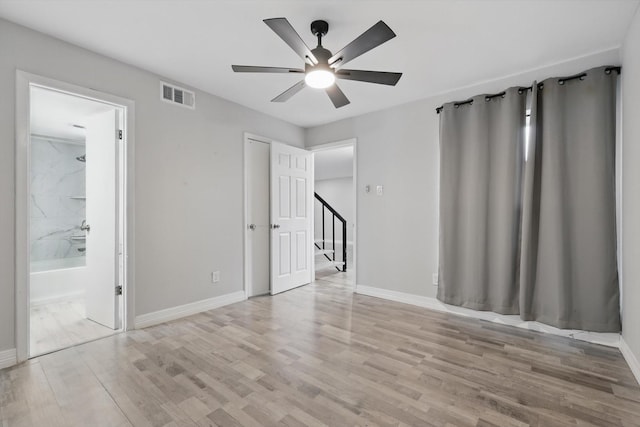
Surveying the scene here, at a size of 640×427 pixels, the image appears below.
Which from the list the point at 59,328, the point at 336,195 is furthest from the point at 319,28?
the point at 336,195

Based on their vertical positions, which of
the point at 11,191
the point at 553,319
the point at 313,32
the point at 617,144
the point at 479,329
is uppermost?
the point at 313,32

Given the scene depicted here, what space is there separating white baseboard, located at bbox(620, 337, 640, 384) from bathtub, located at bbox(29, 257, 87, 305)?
17.9 feet

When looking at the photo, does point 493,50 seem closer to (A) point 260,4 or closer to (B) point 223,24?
(A) point 260,4

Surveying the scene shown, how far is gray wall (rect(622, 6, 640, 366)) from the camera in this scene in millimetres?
2068

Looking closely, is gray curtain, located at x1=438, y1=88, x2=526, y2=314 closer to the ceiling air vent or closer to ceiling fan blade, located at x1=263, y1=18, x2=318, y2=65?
ceiling fan blade, located at x1=263, y1=18, x2=318, y2=65

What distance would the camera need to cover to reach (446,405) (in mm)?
1789

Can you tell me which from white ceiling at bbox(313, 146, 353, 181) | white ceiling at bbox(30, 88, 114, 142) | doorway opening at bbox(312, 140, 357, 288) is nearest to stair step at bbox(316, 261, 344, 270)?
doorway opening at bbox(312, 140, 357, 288)

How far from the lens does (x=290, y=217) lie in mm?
4562

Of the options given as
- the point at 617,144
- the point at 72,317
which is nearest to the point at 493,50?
the point at 617,144

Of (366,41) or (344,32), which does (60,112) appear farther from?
(366,41)

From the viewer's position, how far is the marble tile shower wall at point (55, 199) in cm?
451

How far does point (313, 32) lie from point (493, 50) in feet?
5.31

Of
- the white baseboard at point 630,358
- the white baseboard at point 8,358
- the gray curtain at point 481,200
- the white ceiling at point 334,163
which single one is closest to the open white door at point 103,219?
the white baseboard at point 8,358

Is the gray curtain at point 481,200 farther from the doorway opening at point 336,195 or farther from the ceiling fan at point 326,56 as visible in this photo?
the doorway opening at point 336,195
